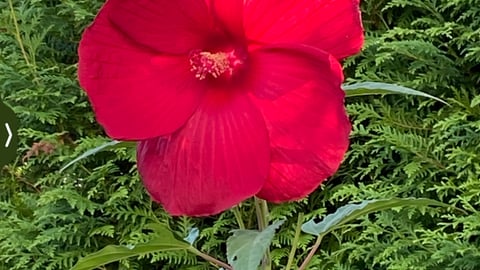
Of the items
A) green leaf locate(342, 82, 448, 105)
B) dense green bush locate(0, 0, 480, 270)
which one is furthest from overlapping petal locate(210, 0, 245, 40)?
dense green bush locate(0, 0, 480, 270)

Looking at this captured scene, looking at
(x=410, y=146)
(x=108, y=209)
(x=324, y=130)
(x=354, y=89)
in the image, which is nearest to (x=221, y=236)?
(x=108, y=209)

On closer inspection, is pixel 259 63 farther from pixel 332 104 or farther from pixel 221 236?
pixel 221 236

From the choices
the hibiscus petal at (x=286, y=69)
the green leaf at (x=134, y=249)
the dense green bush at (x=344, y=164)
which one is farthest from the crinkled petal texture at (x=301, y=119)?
the dense green bush at (x=344, y=164)

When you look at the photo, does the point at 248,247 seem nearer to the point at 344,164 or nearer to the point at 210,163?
the point at 210,163

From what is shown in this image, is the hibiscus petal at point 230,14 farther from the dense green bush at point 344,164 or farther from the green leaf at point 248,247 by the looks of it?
the dense green bush at point 344,164

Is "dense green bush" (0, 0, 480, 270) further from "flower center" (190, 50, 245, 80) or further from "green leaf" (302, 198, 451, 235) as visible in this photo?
"flower center" (190, 50, 245, 80)
